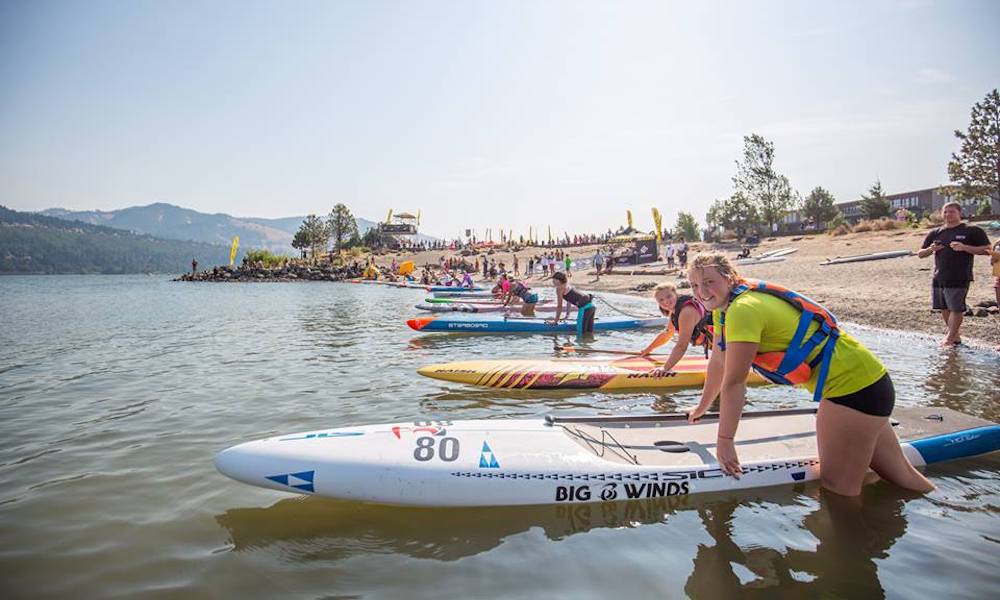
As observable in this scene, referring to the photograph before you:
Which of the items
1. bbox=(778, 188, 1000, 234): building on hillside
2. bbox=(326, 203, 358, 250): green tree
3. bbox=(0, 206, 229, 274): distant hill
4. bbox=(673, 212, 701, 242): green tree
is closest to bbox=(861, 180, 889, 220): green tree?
bbox=(778, 188, 1000, 234): building on hillside

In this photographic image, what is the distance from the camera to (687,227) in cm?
7225

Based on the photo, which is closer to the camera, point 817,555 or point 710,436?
point 817,555

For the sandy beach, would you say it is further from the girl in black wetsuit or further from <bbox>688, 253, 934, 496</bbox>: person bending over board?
<bbox>688, 253, 934, 496</bbox>: person bending over board

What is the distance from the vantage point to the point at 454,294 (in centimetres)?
3056

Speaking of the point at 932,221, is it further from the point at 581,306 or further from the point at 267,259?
the point at 267,259

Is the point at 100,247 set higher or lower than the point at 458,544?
higher

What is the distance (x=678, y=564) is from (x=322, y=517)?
8.91 feet

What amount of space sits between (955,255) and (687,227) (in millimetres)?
66798

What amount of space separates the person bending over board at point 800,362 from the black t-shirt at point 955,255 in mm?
6744

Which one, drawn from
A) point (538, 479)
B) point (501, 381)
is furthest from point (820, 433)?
point (501, 381)

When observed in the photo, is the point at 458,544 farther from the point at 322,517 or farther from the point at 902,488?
the point at 902,488

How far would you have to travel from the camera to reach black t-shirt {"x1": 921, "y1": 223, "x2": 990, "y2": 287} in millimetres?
8539

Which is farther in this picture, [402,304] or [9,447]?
[402,304]

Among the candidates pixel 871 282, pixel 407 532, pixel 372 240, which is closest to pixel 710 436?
pixel 407 532
